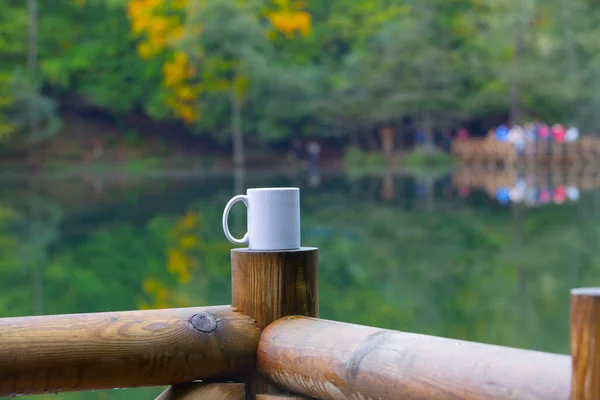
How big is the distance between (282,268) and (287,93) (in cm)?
2695

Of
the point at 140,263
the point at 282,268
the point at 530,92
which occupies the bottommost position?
the point at 140,263

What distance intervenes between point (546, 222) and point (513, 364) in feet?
30.3

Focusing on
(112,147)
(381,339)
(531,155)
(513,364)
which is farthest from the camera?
(112,147)

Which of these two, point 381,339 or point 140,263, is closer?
point 381,339

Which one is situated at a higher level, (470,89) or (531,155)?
(470,89)

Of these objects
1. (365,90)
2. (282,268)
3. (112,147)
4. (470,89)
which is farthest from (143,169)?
(282,268)

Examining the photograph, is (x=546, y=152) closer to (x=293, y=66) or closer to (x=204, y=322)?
(x=293, y=66)

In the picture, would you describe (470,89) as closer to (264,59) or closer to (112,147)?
(264,59)

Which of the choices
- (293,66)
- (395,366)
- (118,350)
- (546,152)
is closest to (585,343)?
(395,366)

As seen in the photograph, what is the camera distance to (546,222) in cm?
1011

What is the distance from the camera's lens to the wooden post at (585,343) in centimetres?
102

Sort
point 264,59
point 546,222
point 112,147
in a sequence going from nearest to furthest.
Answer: point 546,222 < point 264,59 < point 112,147

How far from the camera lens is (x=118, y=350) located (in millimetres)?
1565

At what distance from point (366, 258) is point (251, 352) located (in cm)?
659
